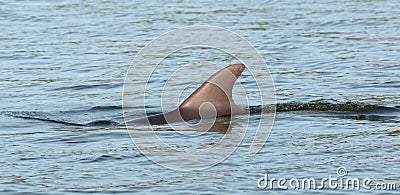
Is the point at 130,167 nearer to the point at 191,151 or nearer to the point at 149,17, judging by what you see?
the point at 191,151

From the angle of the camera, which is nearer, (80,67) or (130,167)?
(130,167)

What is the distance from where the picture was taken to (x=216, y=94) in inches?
462

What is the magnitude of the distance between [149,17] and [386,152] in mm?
11361

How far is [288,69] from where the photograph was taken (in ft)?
52.3

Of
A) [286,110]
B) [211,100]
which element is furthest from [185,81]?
[211,100]

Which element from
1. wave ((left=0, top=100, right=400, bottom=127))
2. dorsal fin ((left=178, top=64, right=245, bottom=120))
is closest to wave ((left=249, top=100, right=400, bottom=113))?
wave ((left=0, top=100, right=400, bottom=127))

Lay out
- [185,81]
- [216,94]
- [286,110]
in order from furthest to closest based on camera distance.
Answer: [185,81]
[286,110]
[216,94]

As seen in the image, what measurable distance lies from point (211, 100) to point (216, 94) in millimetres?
107

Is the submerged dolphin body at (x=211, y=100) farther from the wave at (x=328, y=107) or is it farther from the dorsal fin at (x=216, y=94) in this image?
the wave at (x=328, y=107)

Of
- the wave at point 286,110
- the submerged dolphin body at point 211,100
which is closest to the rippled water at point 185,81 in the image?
the wave at point 286,110

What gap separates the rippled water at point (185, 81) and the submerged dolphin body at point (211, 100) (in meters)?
0.42

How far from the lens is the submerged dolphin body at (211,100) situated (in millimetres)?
11719

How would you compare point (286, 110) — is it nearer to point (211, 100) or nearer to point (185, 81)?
point (211, 100)

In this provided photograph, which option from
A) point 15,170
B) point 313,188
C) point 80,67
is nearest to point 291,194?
point 313,188
